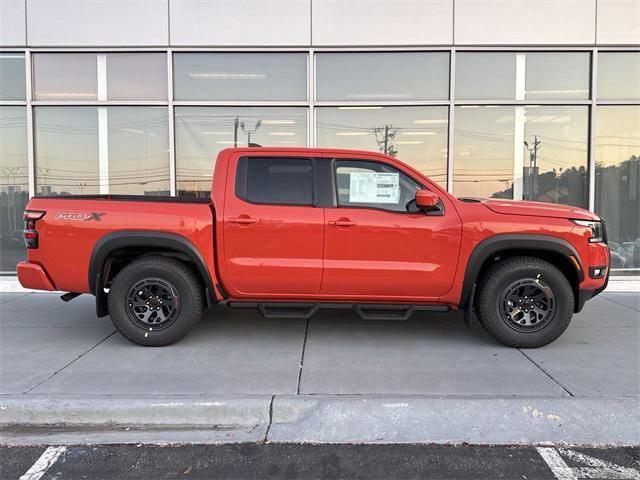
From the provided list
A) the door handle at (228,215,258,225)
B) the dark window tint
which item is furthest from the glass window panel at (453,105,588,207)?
the door handle at (228,215,258,225)

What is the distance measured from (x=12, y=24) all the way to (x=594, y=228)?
366 inches

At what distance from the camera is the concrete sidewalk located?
11.4ft

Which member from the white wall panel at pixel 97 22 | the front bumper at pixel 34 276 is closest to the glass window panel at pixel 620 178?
the white wall panel at pixel 97 22

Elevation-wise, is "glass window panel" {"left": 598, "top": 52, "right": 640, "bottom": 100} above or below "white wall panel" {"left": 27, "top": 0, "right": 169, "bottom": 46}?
below

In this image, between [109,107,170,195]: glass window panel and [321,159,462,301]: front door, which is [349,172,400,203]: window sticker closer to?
[321,159,462,301]: front door

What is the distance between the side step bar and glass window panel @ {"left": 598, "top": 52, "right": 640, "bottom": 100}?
233 inches

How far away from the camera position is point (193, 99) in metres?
8.53

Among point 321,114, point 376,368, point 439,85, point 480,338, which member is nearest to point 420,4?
point 439,85

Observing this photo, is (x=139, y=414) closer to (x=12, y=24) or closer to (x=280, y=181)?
(x=280, y=181)

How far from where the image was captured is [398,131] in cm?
855

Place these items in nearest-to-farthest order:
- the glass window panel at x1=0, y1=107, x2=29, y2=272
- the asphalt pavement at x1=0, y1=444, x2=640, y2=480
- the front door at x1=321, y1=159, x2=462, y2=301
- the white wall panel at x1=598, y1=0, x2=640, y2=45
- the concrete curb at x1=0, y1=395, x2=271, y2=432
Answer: the asphalt pavement at x1=0, y1=444, x2=640, y2=480
the concrete curb at x1=0, y1=395, x2=271, y2=432
the front door at x1=321, y1=159, x2=462, y2=301
the white wall panel at x1=598, y1=0, x2=640, y2=45
the glass window panel at x1=0, y1=107, x2=29, y2=272

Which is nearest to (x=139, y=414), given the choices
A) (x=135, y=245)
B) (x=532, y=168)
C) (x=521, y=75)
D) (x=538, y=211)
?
(x=135, y=245)

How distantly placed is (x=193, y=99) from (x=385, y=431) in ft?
22.6

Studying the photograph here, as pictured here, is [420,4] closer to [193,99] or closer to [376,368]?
[193,99]
